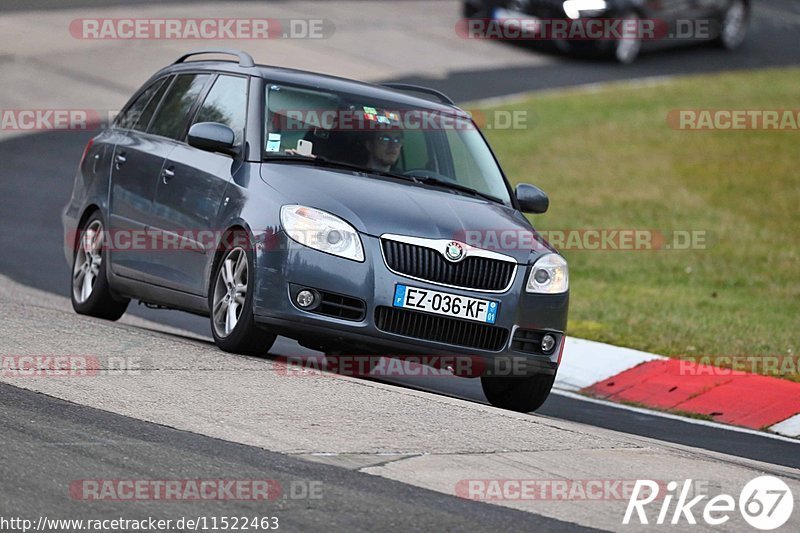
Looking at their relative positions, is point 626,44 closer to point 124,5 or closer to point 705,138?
point 705,138

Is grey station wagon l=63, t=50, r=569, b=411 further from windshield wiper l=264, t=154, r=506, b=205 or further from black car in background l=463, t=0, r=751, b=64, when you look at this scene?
black car in background l=463, t=0, r=751, b=64

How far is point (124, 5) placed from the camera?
27344 millimetres

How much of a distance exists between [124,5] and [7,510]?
22587 mm

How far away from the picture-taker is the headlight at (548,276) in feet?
29.5

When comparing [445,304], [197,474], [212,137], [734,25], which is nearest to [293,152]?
[212,137]

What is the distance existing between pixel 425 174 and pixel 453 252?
46.4 inches

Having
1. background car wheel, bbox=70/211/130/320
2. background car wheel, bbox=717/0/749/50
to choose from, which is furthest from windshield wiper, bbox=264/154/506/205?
background car wheel, bbox=717/0/749/50

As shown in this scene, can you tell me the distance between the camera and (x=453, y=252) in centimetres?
871

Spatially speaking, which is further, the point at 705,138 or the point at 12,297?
the point at 705,138

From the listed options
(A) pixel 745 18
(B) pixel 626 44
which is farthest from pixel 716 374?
(A) pixel 745 18

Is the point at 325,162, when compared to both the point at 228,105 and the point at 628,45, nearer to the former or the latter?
the point at 228,105

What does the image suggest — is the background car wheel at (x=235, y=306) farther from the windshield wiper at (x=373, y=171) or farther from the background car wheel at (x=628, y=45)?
the background car wheel at (x=628, y=45)

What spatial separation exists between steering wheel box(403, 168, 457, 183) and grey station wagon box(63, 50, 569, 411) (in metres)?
0.01

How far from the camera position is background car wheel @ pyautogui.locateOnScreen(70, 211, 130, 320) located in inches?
428
